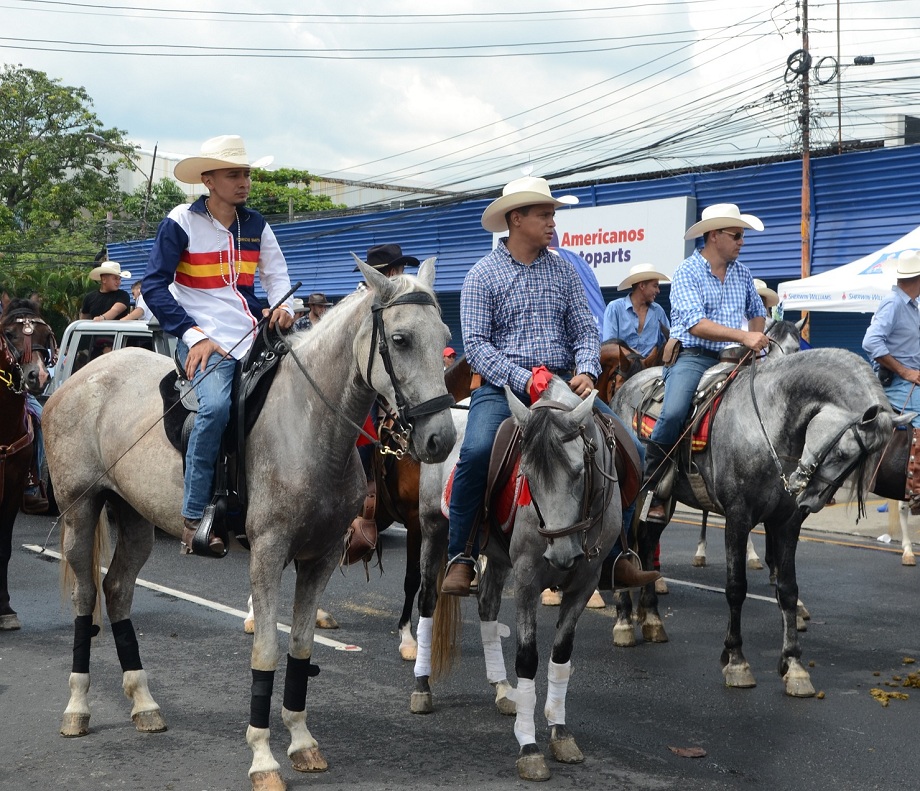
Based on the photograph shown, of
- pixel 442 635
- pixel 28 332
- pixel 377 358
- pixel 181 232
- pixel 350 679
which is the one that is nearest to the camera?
pixel 377 358

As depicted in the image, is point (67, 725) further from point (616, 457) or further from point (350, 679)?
point (616, 457)

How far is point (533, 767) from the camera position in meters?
5.15

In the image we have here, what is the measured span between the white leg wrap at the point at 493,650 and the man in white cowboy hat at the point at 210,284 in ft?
5.58

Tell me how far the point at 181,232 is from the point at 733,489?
155 inches

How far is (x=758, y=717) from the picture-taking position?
6.18 meters

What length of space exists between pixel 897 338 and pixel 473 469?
5.15 meters

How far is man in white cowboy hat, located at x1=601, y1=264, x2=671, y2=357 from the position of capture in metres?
11.2

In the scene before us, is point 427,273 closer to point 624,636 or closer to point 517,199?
point 517,199

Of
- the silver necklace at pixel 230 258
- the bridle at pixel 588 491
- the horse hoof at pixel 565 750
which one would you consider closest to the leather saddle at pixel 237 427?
the silver necklace at pixel 230 258

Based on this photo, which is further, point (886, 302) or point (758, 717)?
point (886, 302)

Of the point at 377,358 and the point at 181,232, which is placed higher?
the point at 181,232

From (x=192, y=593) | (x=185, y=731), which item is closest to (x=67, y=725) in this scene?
(x=185, y=731)

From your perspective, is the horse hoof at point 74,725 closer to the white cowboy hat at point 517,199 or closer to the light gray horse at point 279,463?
the light gray horse at point 279,463

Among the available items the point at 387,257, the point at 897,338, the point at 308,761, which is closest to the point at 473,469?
the point at 308,761
